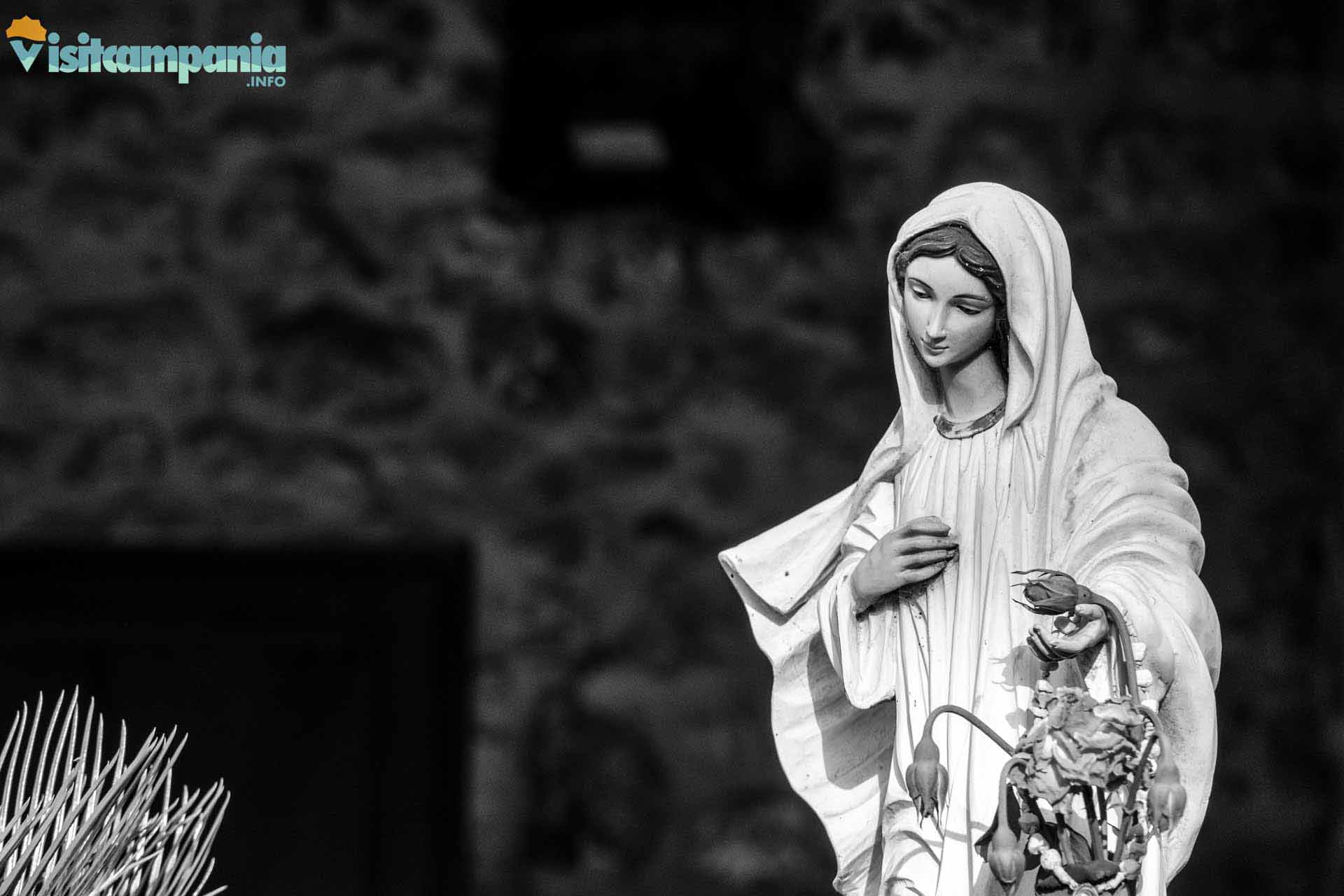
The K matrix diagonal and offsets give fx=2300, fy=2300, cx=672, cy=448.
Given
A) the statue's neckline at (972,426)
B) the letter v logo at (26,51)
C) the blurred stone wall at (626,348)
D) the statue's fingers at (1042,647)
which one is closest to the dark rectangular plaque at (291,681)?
the blurred stone wall at (626,348)

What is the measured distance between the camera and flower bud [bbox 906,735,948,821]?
2.58 m

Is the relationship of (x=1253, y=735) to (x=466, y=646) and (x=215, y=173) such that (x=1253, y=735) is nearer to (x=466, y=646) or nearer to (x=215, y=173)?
(x=466, y=646)

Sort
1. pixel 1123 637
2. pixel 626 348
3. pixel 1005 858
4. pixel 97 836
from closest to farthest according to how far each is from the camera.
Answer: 1. pixel 1005 858
2. pixel 1123 637
3. pixel 97 836
4. pixel 626 348

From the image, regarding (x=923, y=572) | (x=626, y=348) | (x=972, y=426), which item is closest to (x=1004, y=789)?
(x=923, y=572)

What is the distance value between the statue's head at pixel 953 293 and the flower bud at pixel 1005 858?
2.06 feet

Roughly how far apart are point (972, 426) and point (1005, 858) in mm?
611

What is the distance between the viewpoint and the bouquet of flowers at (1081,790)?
7.93 feet

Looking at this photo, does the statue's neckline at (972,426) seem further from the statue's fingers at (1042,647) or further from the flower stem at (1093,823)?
the flower stem at (1093,823)

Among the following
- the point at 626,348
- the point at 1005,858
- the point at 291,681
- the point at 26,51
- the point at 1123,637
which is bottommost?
the point at 1005,858

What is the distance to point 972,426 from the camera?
2812 millimetres

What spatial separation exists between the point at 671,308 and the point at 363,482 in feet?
2.57

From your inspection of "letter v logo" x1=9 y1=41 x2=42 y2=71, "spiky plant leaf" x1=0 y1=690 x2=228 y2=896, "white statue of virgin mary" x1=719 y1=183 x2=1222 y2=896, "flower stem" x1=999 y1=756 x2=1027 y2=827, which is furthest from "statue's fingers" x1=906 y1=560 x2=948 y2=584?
"letter v logo" x1=9 y1=41 x2=42 y2=71

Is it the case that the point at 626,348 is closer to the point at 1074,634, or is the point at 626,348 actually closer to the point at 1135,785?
the point at 1074,634

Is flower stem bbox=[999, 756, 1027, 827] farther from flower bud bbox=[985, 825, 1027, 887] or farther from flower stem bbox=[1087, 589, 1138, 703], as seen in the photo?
flower stem bbox=[1087, 589, 1138, 703]
